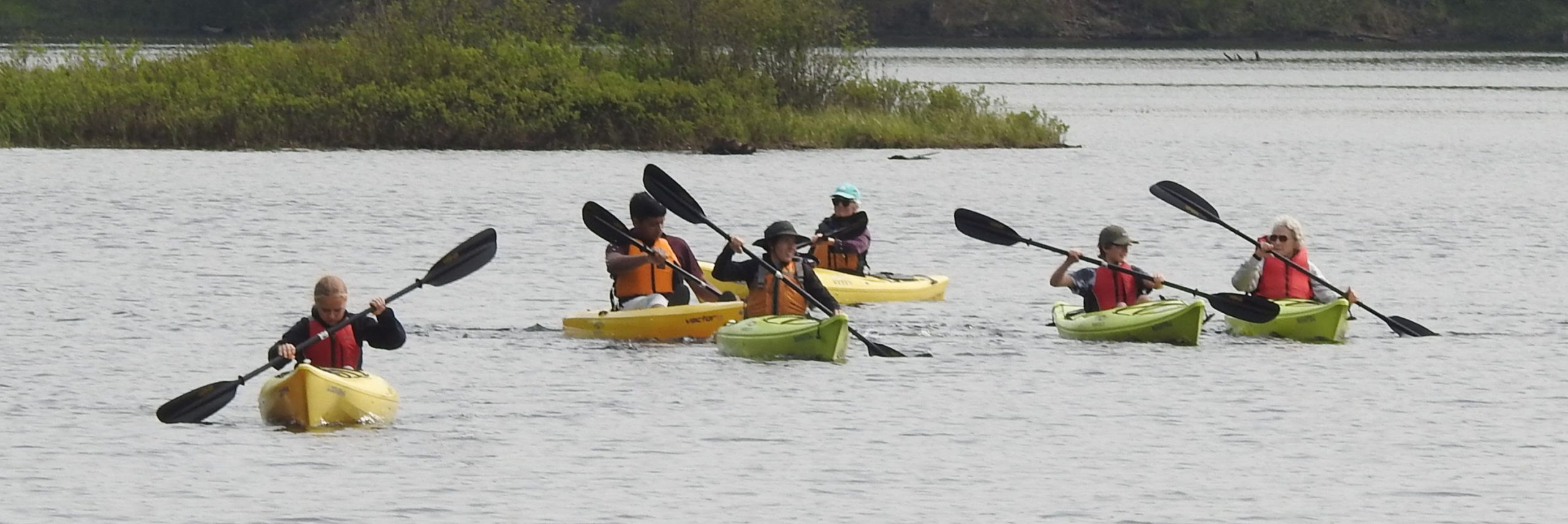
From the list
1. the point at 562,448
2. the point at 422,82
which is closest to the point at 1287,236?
the point at 562,448

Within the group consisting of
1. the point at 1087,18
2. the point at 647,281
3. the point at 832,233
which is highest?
the point at 832,233

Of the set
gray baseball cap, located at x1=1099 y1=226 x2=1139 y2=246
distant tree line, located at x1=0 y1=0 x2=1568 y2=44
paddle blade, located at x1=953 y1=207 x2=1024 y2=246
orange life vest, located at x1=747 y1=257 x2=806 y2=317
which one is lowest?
distant tree line, located at x1=0 y1=0 x2=1568 y2=44

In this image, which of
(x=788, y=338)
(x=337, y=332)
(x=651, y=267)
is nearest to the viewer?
(x=337, y=332)

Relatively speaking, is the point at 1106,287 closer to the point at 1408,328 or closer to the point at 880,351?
the point at 880,351

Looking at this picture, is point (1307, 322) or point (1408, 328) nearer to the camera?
point (1307, 322)

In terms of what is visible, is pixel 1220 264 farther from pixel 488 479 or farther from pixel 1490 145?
pixel 1490 145

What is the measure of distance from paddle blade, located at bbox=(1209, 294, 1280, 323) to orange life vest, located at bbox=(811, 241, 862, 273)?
404 cm

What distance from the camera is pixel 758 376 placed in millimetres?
16781

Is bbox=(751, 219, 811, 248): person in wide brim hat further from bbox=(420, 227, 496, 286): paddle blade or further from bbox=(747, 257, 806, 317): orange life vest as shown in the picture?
bbox=(420, 227, 496, 286): paddle blade

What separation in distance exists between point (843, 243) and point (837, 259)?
0.29 metres

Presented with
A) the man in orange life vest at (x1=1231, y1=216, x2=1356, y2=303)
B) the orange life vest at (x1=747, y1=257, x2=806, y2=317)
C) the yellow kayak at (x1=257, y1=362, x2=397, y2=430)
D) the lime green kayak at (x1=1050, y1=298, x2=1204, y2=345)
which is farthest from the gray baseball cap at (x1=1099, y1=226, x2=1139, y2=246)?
the yellow kayak at (x1=257, y1=362, x2=397, y2=430)

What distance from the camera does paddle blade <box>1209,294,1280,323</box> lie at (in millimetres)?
18297

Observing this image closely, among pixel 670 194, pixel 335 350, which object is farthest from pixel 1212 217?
pixel 335 350

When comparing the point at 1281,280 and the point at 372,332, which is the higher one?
the point at 372,332
